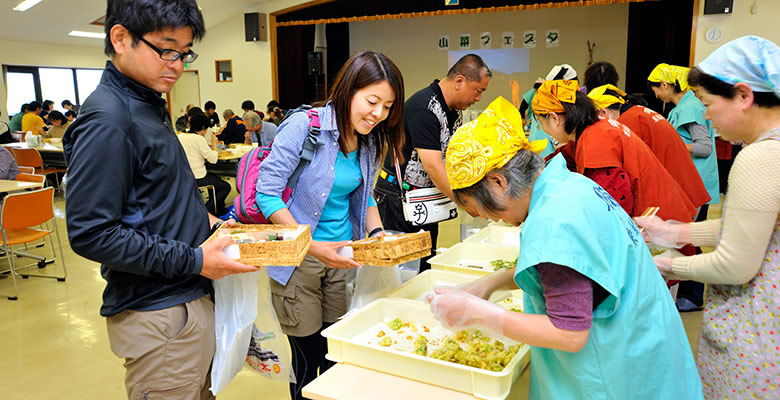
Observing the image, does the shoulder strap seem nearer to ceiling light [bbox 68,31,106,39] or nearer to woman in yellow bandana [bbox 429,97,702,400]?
woman in yellow bandana [bbox 429,97,702,400]

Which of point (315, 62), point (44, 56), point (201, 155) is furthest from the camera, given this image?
point (44, 56)

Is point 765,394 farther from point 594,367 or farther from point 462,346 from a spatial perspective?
point 462,346

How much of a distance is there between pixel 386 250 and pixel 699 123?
2.88 metres

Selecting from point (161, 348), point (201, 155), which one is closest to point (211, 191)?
point (201, 155)

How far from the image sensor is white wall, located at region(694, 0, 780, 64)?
676cm

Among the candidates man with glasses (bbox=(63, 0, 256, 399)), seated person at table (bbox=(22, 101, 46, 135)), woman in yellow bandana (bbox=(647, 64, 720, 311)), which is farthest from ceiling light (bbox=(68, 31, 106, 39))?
man with glasses (bbox=(63, 0, 256, 399))

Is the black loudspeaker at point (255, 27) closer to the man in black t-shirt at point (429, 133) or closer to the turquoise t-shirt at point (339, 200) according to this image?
the man in black t-shirt at point (429, 133)

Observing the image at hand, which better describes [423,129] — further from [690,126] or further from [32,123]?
[32,123]

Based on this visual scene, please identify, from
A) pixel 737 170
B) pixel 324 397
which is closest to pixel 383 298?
pixel 324 397

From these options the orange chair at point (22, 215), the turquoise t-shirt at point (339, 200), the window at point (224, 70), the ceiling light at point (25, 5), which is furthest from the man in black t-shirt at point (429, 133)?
the ceiling light at point (25, 5)

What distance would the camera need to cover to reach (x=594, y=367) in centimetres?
113

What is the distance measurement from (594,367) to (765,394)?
0.65 m

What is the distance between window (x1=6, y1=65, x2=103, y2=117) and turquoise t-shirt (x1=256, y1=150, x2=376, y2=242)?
44.1ft

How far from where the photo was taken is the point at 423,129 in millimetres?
2771
